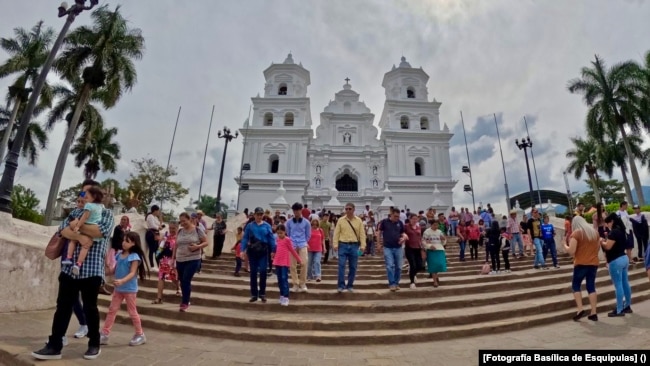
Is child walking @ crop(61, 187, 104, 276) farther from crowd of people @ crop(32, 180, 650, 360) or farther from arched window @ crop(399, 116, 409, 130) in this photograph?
arched window @ crop(399, 116, 409, 130)

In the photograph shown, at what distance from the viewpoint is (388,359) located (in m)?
3.43

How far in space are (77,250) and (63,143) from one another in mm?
14297

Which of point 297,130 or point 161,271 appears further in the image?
point 297,130

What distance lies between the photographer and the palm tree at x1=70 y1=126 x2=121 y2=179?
22322 mm

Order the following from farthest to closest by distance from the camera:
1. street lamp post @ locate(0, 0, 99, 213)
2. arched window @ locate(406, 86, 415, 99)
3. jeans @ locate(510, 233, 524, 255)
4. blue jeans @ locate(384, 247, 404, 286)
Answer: arched window @ locate(406, 86, 415, 99)
jeans @ locate(510, 233, 524, 255)
blue jeans @ locate(384, 247, 404, 286)
street lamp post @ locate(0, 0, 99, 213)

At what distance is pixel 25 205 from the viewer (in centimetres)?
2131

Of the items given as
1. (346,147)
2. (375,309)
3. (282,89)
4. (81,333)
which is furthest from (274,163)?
(81,333)

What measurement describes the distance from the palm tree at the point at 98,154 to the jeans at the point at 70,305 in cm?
2312

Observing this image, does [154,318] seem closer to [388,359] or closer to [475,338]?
[388,359]

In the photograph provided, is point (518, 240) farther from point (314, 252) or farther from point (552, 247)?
point (314, 252)

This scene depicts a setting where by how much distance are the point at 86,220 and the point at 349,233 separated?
12.6 feet

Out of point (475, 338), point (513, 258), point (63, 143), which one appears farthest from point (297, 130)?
point (475, 338)

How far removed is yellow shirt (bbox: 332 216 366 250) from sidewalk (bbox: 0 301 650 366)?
203 centimetres

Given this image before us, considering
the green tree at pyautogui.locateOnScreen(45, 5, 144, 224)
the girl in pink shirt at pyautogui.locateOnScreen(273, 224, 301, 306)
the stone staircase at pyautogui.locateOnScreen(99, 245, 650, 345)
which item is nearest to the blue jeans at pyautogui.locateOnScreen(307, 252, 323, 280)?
the stone staircase at pyautogui.locateOnScreen(99, 245, 650, 345)
